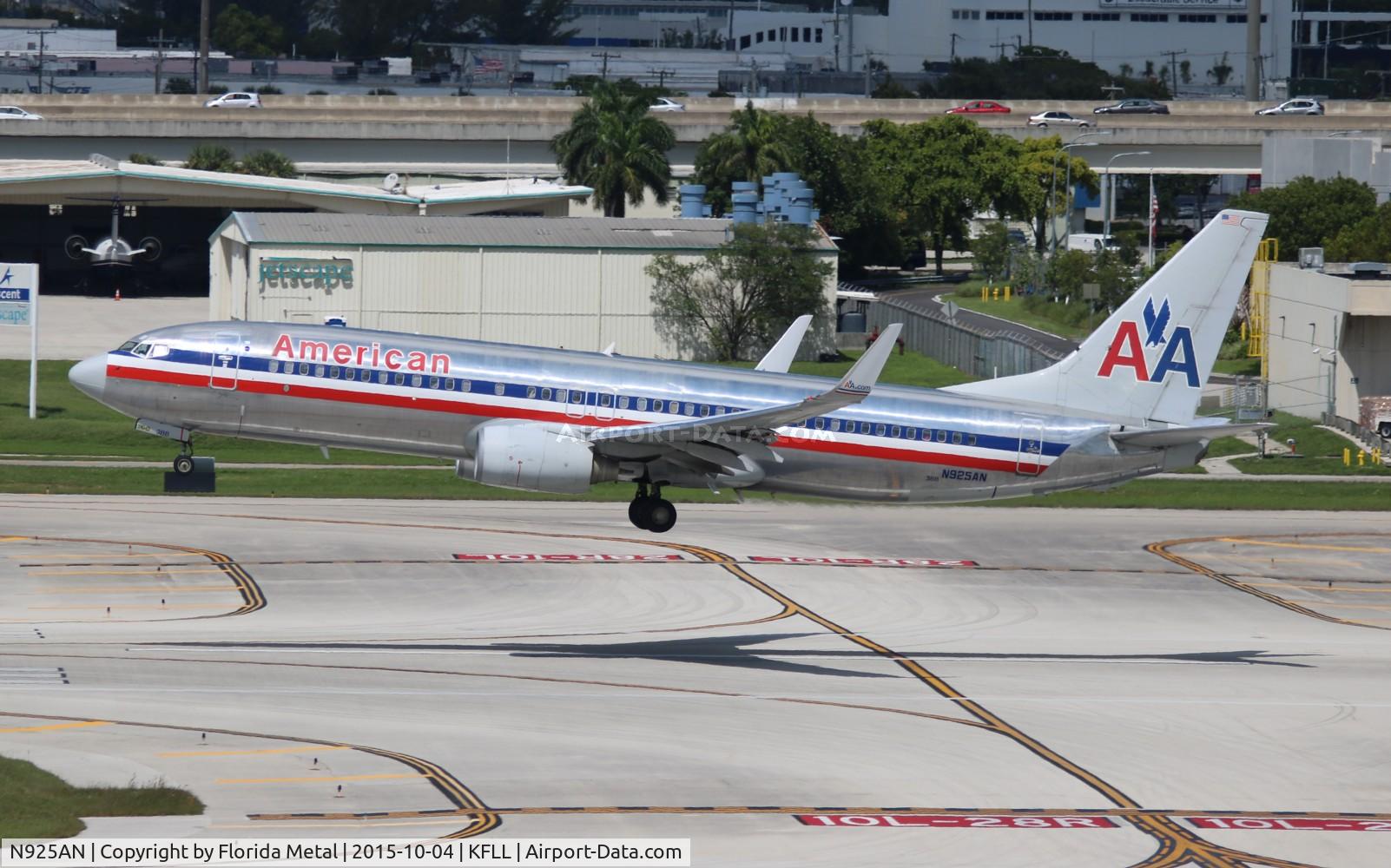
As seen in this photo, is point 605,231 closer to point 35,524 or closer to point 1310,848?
point 35,524

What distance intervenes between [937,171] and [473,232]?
60.0 meters

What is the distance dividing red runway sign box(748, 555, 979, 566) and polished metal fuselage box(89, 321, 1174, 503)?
17.3 metres

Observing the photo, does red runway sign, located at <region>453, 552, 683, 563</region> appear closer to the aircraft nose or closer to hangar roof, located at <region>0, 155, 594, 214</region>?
the aircraft nose

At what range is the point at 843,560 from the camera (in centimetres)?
6806

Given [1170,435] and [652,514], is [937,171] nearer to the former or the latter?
[1170,435]

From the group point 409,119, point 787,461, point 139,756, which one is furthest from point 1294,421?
point 409,119

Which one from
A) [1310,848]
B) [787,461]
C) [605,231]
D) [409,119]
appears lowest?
[1310,848]

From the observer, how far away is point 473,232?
117438mm

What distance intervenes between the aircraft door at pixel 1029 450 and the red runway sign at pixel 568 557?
20.0m

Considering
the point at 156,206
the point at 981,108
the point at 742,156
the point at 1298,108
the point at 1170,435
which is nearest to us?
the point at 1170,435

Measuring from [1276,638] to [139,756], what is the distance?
3622cm

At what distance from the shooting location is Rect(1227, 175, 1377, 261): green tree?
132 m

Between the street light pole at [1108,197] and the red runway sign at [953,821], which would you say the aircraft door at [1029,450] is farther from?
the street light pole at [1108,197]

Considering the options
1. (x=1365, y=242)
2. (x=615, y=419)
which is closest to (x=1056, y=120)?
(x=1365, y=242)
